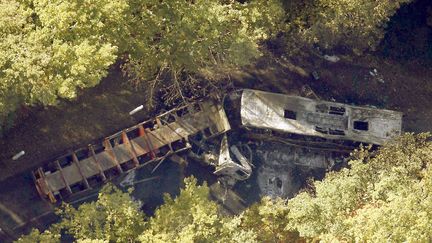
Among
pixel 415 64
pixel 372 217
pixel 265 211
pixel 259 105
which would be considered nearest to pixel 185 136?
pixel 259 105

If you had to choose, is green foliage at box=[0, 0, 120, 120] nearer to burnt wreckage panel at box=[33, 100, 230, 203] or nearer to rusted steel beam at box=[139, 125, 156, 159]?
burnt wreckage panel at box=[33, 100, 230, 203]

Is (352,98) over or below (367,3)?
below

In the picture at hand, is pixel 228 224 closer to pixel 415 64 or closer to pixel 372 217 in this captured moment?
pixel 372 217

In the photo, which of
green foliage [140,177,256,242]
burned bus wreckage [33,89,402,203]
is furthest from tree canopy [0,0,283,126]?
green foliage [140,177,256,242]

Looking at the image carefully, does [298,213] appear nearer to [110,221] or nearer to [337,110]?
[337,110]

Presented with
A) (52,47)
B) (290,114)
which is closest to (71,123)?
(52,47)

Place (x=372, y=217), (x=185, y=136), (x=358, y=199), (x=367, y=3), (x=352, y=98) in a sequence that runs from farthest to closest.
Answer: (x=352, y=98)
(x=185, y=136)
(x=367, y=3)
(x=358, y=199)
(x=372, y=217)
